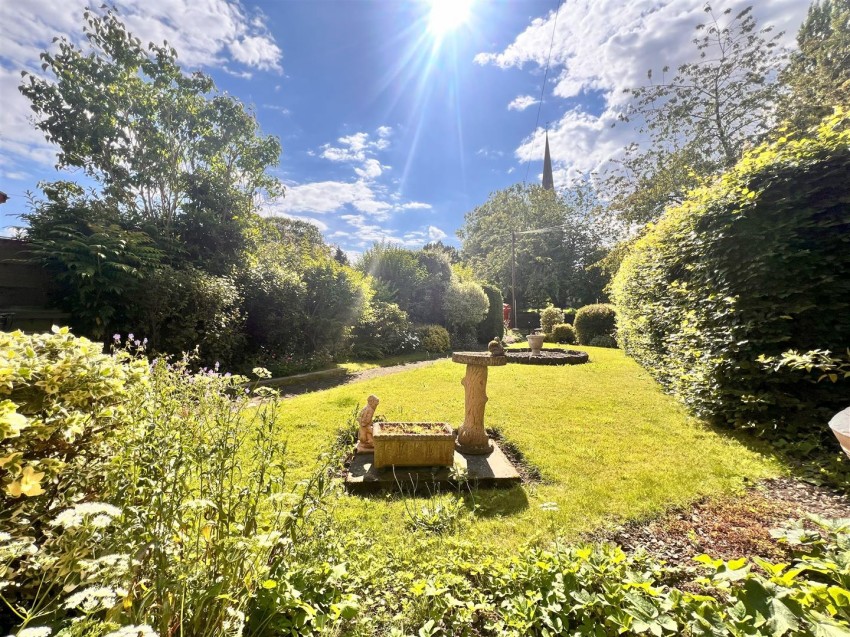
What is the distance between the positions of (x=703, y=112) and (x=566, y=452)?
782 inches

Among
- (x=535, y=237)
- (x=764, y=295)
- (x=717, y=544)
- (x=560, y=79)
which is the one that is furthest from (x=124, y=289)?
(x=535, y=237)

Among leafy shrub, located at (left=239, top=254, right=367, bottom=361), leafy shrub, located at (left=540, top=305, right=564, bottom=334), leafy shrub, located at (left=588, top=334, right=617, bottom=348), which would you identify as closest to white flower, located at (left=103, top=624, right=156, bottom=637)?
leafy shrub, located at (left=239, top=254, right=367, bottom=361)

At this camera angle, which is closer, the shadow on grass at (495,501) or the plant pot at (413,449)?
the shadow on grass at (495,501)

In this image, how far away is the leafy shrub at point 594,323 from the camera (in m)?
16.2

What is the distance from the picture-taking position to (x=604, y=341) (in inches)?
610

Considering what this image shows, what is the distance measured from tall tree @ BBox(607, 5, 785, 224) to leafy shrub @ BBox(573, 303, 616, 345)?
572cm

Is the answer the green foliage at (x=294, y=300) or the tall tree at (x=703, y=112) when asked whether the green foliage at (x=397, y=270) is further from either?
the tall tree at (x=703, y=112)

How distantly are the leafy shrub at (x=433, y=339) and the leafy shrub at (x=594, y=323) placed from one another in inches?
282

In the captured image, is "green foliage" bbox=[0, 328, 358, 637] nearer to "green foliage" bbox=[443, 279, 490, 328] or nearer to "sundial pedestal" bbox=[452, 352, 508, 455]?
"sundial pedestal" bbox=[452, 352, 508, 455]

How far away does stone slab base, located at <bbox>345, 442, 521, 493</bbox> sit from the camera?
3.44 meters

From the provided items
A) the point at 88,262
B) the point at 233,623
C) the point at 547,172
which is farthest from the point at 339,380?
the point at 547,172

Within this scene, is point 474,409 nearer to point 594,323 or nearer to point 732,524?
point 732,524

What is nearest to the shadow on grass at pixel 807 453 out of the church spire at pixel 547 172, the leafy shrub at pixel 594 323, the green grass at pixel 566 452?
the green grass at pixel 566 452

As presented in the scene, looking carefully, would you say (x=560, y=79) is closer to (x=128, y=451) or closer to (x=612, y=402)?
(x=612, y=402)
